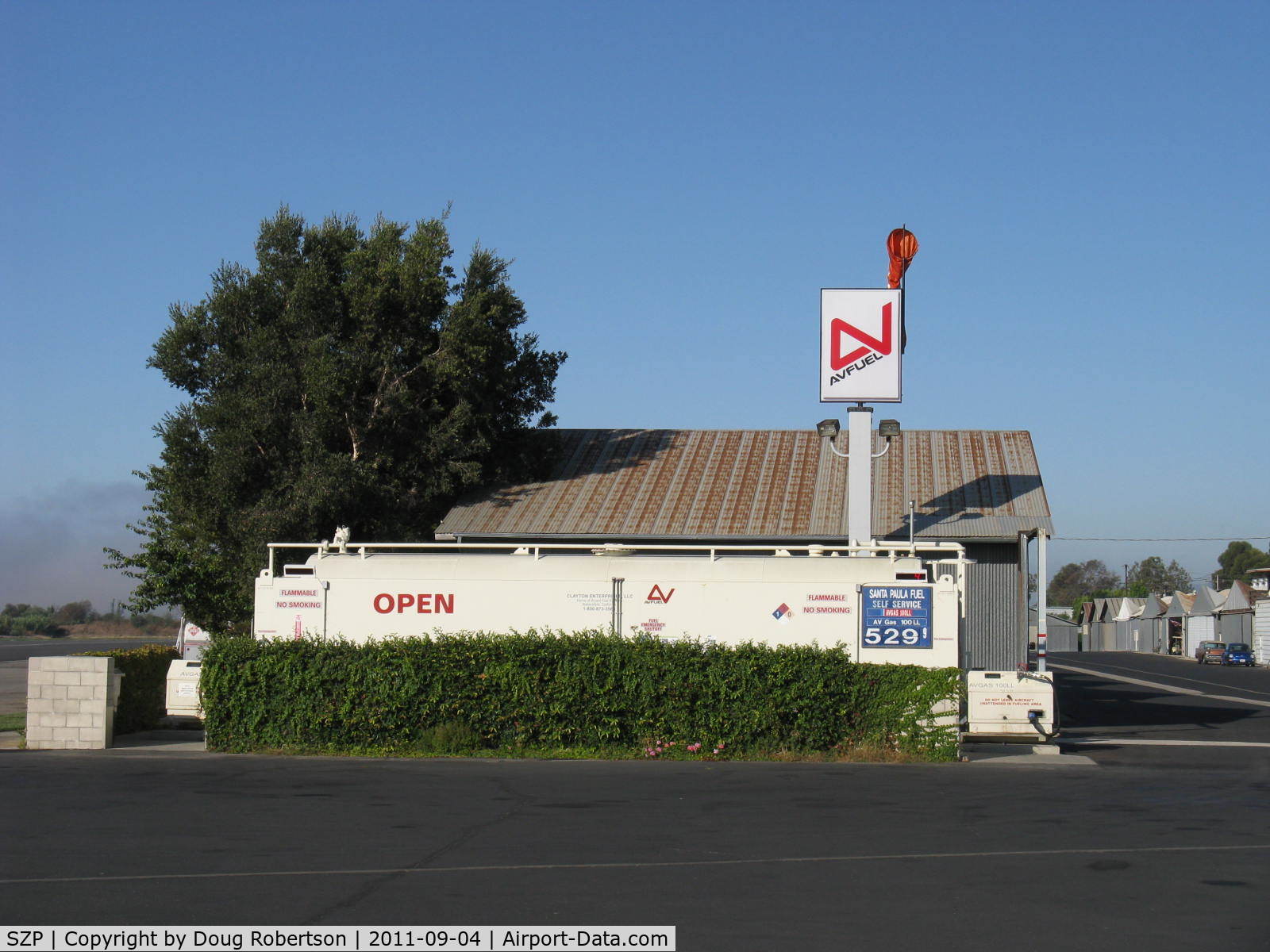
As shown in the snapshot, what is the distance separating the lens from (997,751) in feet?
62.3

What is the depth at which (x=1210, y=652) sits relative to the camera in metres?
74.2

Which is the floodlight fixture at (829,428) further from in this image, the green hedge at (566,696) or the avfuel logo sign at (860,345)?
the green hedge at (566,696)

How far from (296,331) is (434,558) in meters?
10.6

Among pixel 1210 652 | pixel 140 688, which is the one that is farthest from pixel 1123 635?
pixel 140 688

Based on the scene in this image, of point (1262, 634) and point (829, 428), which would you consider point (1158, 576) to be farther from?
point (829, 428)

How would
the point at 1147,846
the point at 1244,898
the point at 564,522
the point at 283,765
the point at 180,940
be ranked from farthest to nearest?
the point at 564,522
the point at 283,765
the point at 1147,846
the point at 1244,898
the point at 180,940

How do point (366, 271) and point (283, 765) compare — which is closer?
point (283, 765)

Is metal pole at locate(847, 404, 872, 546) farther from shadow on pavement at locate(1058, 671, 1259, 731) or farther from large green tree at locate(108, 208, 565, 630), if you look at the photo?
large green tree at locate(108, 208, 565, 630)

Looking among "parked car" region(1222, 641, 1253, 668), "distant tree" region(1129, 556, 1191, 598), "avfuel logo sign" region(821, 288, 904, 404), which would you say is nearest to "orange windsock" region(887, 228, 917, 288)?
"avfuel logo sign" region(821, 288, 904, 404)

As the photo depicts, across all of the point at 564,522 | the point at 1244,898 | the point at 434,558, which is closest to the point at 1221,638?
the point at 564,522

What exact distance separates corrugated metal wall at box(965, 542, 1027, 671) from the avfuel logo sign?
3842 millimetres

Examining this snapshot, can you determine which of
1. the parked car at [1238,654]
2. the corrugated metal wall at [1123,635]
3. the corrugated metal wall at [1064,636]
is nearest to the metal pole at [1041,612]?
the parked car at [1238,654]

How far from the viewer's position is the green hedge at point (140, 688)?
2005 centimetres

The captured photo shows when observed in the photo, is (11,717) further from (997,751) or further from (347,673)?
(997,751)
